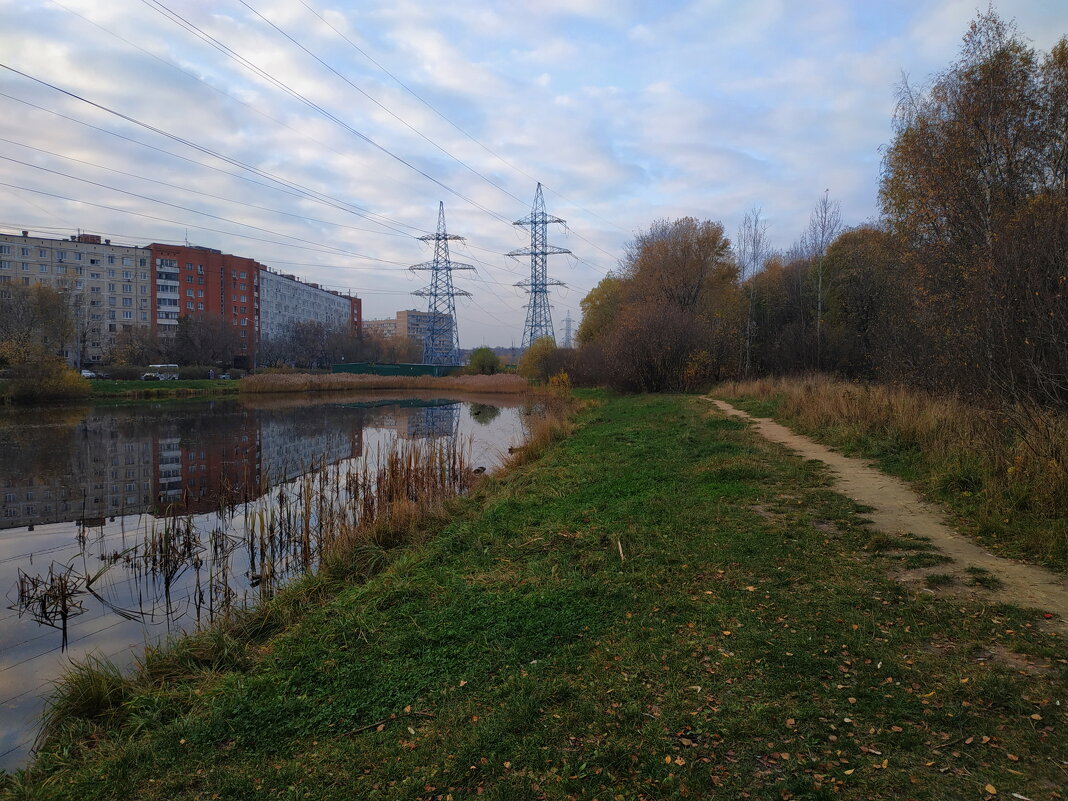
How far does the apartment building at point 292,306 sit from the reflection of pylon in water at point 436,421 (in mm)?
58139

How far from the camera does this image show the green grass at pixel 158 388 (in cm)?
3931

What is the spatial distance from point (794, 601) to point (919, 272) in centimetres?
1273

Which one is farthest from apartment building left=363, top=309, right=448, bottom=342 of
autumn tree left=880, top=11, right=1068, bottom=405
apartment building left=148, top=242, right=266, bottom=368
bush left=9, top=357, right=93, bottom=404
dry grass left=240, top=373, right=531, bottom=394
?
autumn tree left=880, top=11, right=1068, bottom=405

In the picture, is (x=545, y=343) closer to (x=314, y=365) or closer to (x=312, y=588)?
(x=312, y=588)

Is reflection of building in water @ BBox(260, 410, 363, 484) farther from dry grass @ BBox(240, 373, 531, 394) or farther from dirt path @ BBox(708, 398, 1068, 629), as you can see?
dry grass @ BBox(240, 373, 531, 394)

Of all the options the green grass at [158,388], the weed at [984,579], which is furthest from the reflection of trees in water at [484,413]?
the weed at [984,579]

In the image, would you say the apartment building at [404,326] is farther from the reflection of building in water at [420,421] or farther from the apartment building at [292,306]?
the reflection of building in water at [420,421]

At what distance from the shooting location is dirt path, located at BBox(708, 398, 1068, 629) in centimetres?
414

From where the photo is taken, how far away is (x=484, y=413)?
3133 cm

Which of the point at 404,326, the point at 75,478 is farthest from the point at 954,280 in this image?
the point at 404,326

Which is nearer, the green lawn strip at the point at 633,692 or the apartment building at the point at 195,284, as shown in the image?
the green lawn strip at the point at 633,692

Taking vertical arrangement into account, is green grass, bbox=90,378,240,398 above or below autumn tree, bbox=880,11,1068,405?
below

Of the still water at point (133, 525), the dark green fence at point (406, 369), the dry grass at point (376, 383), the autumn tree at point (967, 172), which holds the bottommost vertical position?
the still water at point (133, 525)

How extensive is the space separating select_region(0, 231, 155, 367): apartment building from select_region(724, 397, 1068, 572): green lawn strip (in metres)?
78.8
